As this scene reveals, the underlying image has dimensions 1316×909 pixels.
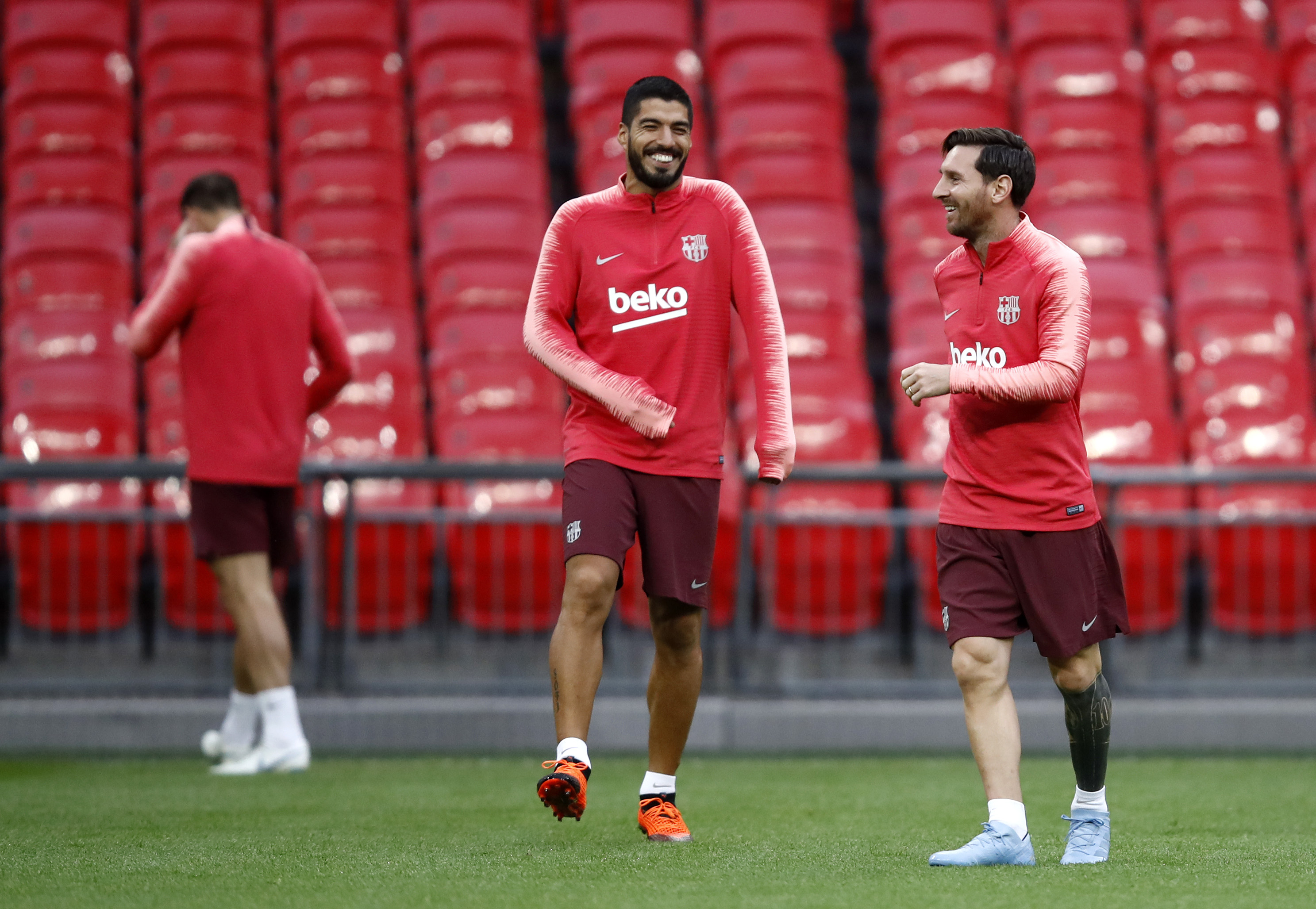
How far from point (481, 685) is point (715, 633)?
47.1 inches

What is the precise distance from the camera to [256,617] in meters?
5.25

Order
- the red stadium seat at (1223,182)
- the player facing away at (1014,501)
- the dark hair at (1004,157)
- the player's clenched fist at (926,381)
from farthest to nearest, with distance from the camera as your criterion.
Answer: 1. the red stadium seat at (1223,182)
2. the dark hair at (1004,157)
3. the player facing away at (1014,501)
4. the player's clenched fist at (926,381)

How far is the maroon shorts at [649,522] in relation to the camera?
378 centimetres

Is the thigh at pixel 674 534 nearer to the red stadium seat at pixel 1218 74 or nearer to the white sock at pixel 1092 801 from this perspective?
the white sock at pixel 1092 801

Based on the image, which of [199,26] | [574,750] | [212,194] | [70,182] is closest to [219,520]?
[212,194]

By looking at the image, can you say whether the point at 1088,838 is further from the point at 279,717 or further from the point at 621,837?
the point at 279,717

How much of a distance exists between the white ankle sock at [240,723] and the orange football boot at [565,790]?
2240 mm

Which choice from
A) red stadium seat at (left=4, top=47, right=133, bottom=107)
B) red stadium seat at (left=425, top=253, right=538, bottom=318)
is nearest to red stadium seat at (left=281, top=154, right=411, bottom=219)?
red stadium seat at (left=425, top=253, right=538, bottom=318)

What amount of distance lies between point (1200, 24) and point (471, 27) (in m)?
4.46

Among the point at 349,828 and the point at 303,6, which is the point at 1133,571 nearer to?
the point at 349,828

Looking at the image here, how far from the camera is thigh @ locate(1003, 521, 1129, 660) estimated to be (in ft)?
11.2

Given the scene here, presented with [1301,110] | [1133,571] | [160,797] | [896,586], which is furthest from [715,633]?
[1301,110]

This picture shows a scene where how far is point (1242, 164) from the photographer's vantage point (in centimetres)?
909

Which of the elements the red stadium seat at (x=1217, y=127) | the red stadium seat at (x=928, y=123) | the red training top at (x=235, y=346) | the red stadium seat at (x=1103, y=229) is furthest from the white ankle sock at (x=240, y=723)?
the red stadium seat at (x=1217, y=127)
